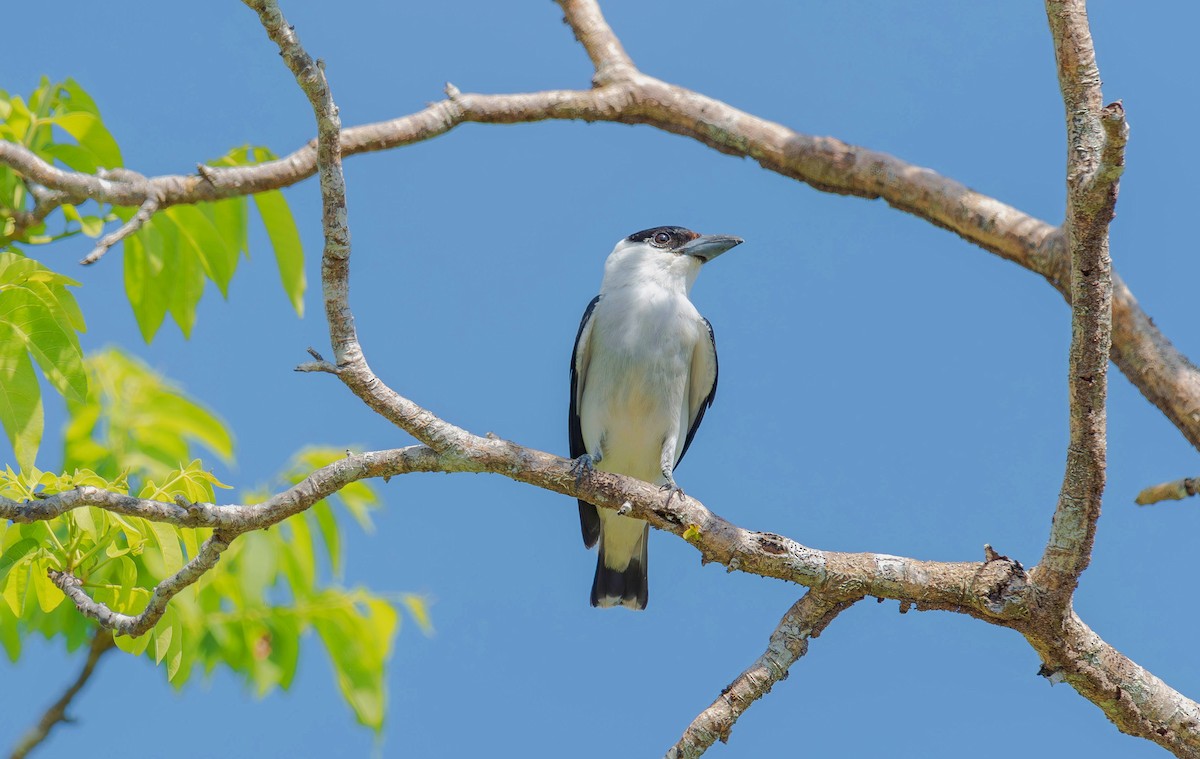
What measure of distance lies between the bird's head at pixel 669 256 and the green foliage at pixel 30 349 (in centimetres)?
395

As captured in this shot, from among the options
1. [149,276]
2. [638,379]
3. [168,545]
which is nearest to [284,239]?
[149,276]

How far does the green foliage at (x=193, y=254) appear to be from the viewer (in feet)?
16.9

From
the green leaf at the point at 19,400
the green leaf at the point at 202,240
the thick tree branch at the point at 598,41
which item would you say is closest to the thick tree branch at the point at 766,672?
the green leaf at the point at 19,400

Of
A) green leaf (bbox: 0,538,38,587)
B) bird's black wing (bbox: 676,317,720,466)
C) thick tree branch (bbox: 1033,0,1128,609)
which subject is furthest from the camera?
bird's black wing (bbox: 676,317,720,466)

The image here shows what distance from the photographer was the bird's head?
24.2 feet

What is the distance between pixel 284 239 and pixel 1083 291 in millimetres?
3430

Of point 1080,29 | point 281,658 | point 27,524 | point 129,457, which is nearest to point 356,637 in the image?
point 281,658

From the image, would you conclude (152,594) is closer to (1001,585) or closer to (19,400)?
(19,400)

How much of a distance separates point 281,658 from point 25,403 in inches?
93.9

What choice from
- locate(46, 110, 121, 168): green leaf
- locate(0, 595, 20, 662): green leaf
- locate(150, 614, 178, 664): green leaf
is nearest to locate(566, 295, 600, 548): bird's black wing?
locate(46, 110, 121, 168): green leaf

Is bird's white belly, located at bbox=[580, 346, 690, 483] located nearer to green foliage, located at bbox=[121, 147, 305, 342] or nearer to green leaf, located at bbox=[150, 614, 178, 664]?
green foliage, located at bbox=[121, 147, 305, 342]

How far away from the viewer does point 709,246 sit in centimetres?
741

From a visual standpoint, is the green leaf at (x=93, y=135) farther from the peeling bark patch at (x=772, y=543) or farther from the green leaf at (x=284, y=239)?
the peeling bark patch at (x=772, y=543)

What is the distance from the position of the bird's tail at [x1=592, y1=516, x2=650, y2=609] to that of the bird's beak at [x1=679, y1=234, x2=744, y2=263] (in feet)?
5.71
